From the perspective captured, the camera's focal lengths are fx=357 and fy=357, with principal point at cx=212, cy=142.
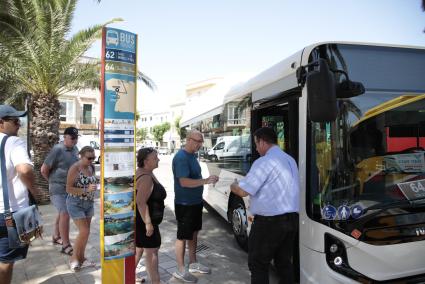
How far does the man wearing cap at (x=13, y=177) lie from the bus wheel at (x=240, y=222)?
305 cm

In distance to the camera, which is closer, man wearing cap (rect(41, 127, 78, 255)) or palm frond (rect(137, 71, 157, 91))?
man wearing cap (rect(41, 127, 78, 255))

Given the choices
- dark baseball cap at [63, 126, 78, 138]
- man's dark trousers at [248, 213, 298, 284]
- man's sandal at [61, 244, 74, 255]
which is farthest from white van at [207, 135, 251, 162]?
man's sandal at [61, 244, 74, 255]

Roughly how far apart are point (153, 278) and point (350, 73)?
9.65ft

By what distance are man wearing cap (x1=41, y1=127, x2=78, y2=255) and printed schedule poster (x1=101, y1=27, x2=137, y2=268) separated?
2258mm

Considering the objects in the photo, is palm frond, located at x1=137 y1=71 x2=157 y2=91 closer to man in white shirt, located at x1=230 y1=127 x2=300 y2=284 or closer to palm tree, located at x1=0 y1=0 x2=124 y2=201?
palm tree, located at x1=0 y1=0 x2=124 y2=201

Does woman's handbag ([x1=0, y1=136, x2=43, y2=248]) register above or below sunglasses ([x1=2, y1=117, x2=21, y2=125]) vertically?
below

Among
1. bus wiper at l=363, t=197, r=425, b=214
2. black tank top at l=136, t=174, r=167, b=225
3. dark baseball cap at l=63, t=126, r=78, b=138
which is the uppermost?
dark baseball cap at l=63, t=126, r=78, b=138

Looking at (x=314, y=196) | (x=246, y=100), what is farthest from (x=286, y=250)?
(x=246, y=100)

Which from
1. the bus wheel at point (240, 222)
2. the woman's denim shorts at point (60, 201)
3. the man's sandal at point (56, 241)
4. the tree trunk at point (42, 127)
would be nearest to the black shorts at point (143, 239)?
the bus wheel at point (240, 222)

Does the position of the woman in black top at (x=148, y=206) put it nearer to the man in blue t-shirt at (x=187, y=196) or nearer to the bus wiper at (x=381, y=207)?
the man in blue t-shirt at (x=187, y=196)

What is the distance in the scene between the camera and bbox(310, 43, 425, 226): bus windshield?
3221mm

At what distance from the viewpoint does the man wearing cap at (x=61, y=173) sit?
17.5ft

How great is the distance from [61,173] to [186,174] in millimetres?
2272

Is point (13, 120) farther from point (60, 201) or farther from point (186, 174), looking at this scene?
point (60, 201)
